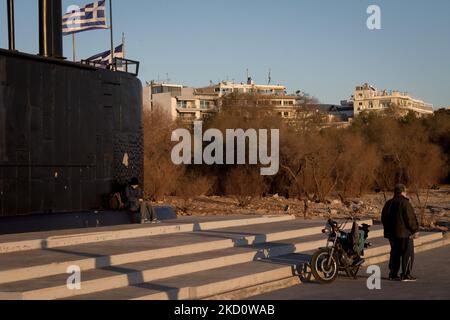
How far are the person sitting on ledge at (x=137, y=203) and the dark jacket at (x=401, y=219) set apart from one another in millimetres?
6109

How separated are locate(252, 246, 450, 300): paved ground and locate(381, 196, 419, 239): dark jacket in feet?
2.92

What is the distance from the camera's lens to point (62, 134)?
13.8 m

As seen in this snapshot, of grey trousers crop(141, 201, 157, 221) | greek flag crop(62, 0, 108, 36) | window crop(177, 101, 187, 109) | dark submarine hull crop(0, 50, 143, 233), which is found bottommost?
grey trousers crop(141, 201, 157, 221)

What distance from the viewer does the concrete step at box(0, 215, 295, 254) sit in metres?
12.8

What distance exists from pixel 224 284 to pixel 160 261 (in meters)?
1.90

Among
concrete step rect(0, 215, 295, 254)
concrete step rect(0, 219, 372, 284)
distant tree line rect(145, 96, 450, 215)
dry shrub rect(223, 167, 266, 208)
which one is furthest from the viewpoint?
dry shrub rect(223, 167, 266, 208)

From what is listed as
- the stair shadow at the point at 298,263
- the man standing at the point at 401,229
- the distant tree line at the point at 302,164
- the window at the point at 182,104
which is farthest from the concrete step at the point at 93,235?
the window at the point at 182,104

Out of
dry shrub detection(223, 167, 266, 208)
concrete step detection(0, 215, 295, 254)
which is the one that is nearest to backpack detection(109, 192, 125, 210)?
concrete step detection(0, 215, 295, 254)

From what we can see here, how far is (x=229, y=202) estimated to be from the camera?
3897cm

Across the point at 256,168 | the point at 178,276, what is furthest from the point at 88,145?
the point at 256,168

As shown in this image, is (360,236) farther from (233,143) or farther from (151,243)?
(233,143)

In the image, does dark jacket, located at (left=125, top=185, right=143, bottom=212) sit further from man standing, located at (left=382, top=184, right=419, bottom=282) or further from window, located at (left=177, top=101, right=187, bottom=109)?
window, located at (left=177, top=101, right=187, bottom=109)

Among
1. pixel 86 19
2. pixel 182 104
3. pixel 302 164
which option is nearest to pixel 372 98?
pixel 182 104

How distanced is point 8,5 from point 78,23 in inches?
328
